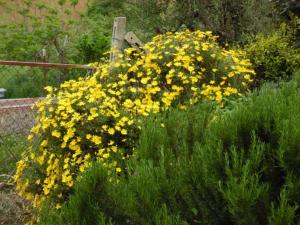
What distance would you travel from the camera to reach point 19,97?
10.6 m

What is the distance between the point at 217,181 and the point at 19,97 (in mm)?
8936

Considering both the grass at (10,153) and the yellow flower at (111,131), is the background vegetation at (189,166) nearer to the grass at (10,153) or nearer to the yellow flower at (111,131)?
the yellow flower at (111,131)

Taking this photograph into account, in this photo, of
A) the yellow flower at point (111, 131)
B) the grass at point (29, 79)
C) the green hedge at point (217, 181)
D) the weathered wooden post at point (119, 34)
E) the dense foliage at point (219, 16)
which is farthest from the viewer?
the grass at point (29, 79)

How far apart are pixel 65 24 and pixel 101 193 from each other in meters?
14.2

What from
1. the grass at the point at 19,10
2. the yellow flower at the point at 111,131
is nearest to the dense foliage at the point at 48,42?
the grass at the point at 19,10

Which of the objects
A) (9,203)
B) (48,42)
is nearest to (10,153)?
(9,203)

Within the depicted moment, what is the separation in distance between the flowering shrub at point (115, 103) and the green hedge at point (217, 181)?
1.15m

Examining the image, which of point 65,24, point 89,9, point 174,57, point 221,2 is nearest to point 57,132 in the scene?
point 174,57

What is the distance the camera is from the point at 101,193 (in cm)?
250

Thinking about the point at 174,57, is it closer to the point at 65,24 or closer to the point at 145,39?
the point at 145,39

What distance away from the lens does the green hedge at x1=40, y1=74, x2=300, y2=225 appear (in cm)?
210

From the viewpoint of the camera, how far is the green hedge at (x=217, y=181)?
2.10 metres

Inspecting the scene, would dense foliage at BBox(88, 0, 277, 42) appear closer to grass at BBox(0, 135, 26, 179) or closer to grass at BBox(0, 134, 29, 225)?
grass at BBox(0, 135, 26, 179)

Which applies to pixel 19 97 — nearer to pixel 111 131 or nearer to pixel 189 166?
pixel 111 131
